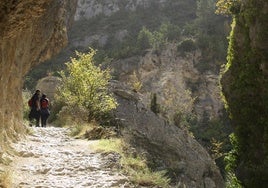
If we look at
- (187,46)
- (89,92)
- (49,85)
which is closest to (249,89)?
(89,92)

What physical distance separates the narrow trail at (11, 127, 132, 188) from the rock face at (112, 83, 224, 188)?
5.57 m

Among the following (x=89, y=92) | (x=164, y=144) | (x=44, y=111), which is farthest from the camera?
(x=89, y=92)

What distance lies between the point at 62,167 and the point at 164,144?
932cm

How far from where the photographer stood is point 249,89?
12438mm

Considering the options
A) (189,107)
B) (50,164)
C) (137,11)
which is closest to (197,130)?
(189,107)

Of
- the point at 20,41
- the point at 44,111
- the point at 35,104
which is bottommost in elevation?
the point at 44,111

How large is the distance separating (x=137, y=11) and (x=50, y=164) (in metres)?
44.2

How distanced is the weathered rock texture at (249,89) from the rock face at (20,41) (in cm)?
575

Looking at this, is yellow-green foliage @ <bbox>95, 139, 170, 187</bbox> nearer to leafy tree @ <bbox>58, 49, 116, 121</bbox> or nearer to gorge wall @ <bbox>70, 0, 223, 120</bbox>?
leafy tree @ <bbox>58, 49, 116, 121</bbox>

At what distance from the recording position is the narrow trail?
8.20 meters

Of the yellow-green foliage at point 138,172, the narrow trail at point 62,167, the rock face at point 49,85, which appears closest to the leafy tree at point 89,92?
the narrow trail at point 62,167

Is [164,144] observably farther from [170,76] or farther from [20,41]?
[170,76]

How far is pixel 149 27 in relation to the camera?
47.2 m

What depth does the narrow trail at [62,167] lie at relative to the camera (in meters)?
8.20
